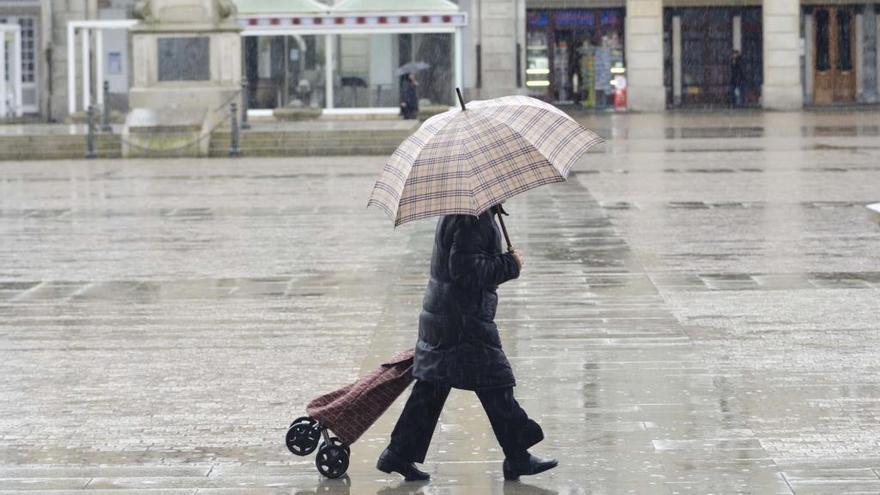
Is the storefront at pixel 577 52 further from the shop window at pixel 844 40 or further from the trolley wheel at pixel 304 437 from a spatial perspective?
the trolley wheel at pixel 304 437

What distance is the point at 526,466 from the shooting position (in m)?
7.20

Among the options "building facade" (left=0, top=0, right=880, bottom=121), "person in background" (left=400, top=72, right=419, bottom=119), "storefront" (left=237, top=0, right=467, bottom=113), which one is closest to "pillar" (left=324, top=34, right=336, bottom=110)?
"storefront" (left=237, top=0, right=467, bottom=113)

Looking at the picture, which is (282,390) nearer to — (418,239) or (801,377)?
(801,377)

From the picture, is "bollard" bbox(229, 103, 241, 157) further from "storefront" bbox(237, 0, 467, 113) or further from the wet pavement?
"storefront" bbox(237, 0, 467, 113)

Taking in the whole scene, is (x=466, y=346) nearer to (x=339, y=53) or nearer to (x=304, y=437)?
(x=304, y=437)

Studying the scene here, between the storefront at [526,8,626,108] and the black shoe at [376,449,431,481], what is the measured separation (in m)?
48.5

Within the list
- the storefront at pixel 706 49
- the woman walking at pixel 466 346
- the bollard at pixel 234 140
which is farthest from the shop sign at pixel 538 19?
the woman walking at pixel 466 346

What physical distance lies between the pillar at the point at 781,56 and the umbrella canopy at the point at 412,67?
14.6 metres

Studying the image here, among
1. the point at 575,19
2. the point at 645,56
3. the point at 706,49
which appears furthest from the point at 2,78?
the point at 706,49

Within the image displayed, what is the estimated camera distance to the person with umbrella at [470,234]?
22.8 ft

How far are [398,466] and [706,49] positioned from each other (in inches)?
1956

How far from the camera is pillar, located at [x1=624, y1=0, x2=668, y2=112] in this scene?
53.2 metres

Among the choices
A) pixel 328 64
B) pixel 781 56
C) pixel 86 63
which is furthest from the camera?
pixel 781 56

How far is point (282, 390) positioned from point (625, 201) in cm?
1169
